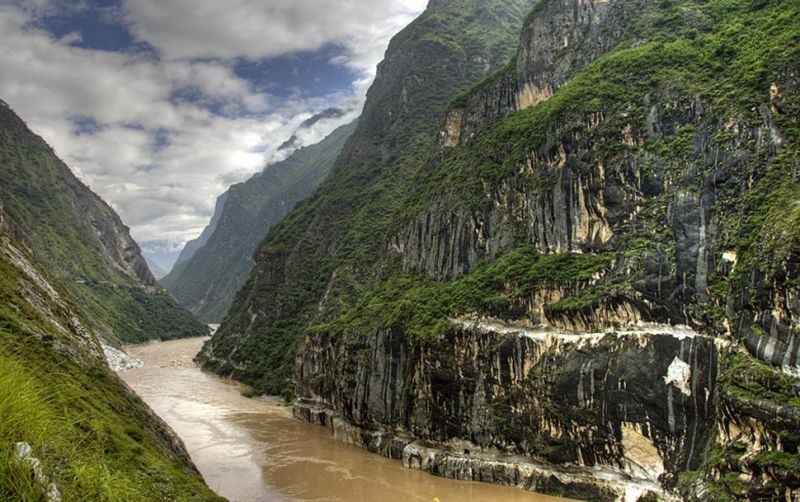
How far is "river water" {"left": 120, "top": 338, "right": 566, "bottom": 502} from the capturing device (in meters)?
43.2

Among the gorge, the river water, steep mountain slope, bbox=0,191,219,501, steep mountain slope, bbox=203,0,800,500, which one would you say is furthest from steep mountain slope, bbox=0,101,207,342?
steep mountain slope, bbox=0,191,219,501

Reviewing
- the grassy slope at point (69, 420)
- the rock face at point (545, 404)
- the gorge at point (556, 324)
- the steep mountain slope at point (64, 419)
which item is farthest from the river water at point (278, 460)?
the grassy slope at point (69, 420)

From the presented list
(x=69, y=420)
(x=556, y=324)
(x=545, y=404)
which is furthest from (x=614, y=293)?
(x=69, y=420)

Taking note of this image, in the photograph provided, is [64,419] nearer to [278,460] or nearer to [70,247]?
[278,460]

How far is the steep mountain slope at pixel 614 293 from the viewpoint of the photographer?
34.6 metres

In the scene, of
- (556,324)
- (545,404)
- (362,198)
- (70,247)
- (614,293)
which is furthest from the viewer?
(70,247)

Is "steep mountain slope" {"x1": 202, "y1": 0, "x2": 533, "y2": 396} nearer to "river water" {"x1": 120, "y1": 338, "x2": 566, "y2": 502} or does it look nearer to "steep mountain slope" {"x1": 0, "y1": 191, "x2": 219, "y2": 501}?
"river water" {"x1": 120, "y1": 338, "x2": 566, "y2": 502}

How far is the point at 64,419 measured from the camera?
8.48 m

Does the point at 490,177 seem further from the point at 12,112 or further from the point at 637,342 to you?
the point at 12,112

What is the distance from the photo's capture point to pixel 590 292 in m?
43.2

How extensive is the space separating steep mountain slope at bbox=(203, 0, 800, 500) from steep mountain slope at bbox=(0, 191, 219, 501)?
75.4 ft

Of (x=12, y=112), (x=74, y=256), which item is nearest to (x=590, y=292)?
(x=74, y=256)

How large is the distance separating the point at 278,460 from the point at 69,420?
4919 centimetres

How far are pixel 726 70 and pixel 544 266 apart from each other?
22.0m
